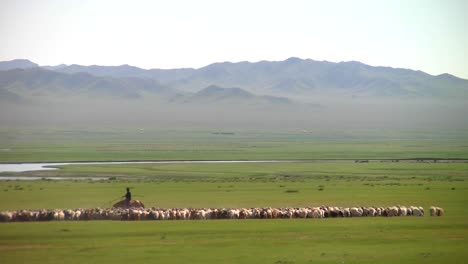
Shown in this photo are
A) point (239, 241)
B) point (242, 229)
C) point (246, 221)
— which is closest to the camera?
point (239, 241)

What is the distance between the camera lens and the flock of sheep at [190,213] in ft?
88.3

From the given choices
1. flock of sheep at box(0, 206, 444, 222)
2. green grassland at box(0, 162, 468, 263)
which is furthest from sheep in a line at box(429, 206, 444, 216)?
green grassland at box(0, 162, 468, 263)

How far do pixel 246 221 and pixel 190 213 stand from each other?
5.86 ft

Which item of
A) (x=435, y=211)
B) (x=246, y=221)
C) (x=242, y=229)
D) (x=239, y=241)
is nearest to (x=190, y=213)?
(x=246, y=221)

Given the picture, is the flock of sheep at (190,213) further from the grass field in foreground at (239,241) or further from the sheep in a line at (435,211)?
the grass field in foreground at (239,241)

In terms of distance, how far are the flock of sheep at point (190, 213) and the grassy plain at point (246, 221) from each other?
830 millimetres

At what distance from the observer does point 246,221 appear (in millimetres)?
27547

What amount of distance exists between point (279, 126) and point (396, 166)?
88684 mm

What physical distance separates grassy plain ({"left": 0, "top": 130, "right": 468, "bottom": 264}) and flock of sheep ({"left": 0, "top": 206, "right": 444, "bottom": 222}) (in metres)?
0.83

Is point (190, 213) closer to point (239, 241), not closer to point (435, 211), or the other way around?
point (239, 241)

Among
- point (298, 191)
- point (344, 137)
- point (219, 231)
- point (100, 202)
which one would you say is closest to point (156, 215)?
point (219, 231)

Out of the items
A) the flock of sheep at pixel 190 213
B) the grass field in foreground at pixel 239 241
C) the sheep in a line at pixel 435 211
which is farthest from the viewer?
the sheep in a line at pixel 435 211

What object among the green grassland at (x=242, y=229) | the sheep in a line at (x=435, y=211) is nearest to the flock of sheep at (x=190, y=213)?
the sheep in a line at (x=435, y=211)

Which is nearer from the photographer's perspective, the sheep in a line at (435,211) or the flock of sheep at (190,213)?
the flock of sheep at (190,213)
